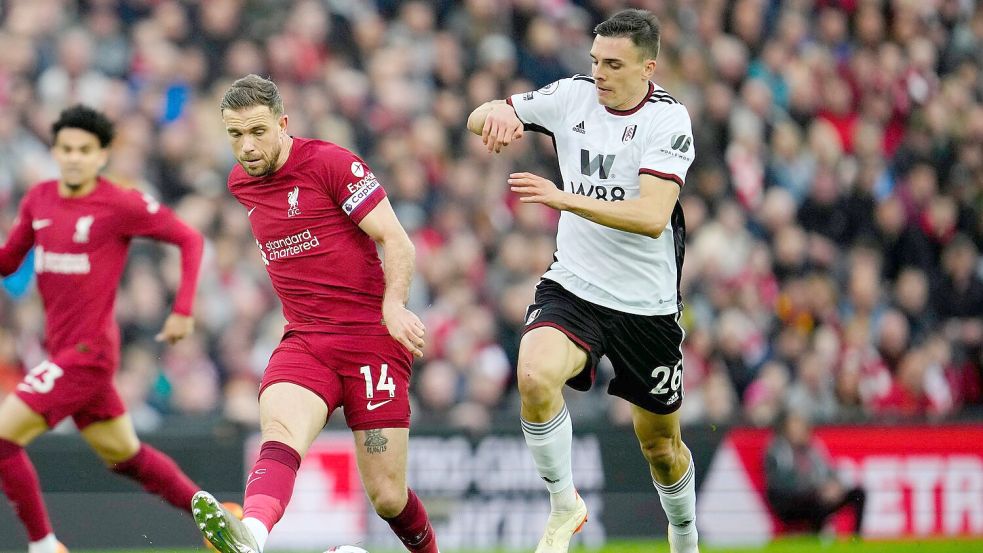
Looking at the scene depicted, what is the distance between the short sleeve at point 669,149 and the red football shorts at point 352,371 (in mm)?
1606

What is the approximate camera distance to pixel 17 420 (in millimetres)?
9258

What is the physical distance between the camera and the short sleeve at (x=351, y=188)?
7781 mm

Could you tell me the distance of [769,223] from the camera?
55.0 ft

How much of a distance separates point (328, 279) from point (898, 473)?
8099 millimetres

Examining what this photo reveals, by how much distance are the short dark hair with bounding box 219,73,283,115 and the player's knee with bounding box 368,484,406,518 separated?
1976 mm

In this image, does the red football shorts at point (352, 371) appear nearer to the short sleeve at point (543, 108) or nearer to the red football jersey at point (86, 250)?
the short sleeve at point (543, 108)

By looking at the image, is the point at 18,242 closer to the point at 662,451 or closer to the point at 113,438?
the point at 113,438

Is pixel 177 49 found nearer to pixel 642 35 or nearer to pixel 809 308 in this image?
pixel 809 308

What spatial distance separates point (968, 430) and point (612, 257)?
744cm

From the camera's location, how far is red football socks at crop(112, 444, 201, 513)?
976 centimetres

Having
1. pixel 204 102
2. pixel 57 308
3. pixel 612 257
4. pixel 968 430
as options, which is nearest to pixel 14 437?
pixel 57 308

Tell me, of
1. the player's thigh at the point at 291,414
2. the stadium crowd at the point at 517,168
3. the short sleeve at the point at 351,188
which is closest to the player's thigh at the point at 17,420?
the player's thigh at the point at 291,414

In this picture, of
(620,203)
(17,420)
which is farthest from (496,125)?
(17,420)

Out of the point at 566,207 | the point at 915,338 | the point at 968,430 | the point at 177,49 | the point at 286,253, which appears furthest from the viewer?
the point at 915,338
